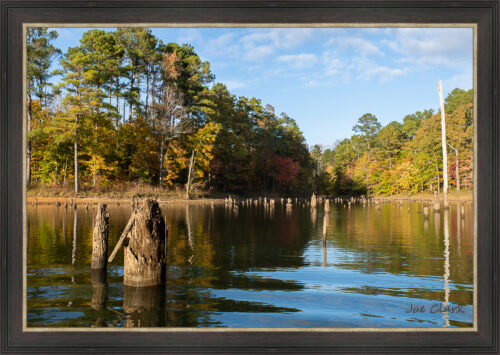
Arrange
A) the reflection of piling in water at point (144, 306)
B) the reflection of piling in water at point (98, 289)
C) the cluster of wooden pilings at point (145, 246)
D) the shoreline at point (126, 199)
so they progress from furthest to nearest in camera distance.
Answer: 1. the shoreline at point (126, 199)
2. the cluster of wooden pilings at point (145, 246)
3. the reflection of piling in water at point (98, 289)
4. the reflection of piling in water at point (144, 306)

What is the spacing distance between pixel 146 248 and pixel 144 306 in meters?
1.30

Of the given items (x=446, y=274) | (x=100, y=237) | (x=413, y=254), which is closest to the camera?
(x=100, y=237)

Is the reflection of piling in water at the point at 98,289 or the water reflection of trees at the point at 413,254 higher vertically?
the reflection of piling in water at the point at 98,289

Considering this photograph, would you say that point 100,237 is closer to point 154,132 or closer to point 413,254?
point 413,254

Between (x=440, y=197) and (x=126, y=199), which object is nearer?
(x=126, y=199)

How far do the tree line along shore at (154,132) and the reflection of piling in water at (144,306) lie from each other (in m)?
24.7

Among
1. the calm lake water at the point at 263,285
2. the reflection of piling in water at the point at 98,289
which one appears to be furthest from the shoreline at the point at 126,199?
the reflection of piling in water at the point at 98,289

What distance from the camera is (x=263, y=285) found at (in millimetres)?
9000

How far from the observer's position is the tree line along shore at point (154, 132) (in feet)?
116

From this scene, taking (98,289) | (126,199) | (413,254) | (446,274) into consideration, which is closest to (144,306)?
(98,289)

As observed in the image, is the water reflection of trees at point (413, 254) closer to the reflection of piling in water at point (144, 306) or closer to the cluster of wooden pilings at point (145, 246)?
the reflection of piling in water at point (144, 306)

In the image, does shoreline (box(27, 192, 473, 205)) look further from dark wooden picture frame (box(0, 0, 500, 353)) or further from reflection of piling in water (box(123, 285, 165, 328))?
dark wooden picture frame (box(0, 0, 500, 353))
